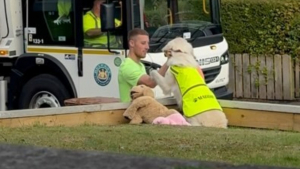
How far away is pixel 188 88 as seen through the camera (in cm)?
1049

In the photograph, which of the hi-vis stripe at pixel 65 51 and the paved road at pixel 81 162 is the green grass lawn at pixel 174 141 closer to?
the paved road at pixel 81 162

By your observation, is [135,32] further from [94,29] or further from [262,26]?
[262,26]

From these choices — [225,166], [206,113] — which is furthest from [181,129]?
[225,166]

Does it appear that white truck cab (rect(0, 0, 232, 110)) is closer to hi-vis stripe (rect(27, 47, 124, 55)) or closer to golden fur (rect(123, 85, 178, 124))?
hi-vis stripe (rect(27, 47, 124, 55))

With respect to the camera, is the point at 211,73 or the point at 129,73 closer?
the point at 129,73

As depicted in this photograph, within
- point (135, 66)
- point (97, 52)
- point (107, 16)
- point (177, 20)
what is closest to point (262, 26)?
point (177, 20)

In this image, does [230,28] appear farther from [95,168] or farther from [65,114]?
[95,168]

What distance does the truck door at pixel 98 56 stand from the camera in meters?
11.8

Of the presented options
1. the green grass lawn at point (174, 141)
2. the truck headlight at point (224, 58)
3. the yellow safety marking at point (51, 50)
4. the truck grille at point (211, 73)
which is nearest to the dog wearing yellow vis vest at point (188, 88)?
the green grass lawn at point (174, 141)

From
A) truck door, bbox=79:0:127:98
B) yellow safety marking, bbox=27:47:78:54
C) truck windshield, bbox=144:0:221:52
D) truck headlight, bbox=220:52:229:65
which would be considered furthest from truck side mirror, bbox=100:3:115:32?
truck headlight, bbox=220:52:229:65

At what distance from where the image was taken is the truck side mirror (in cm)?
1130

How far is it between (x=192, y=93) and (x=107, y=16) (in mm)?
1704

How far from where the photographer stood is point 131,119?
10.5m

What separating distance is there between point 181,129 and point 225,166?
4170mm
